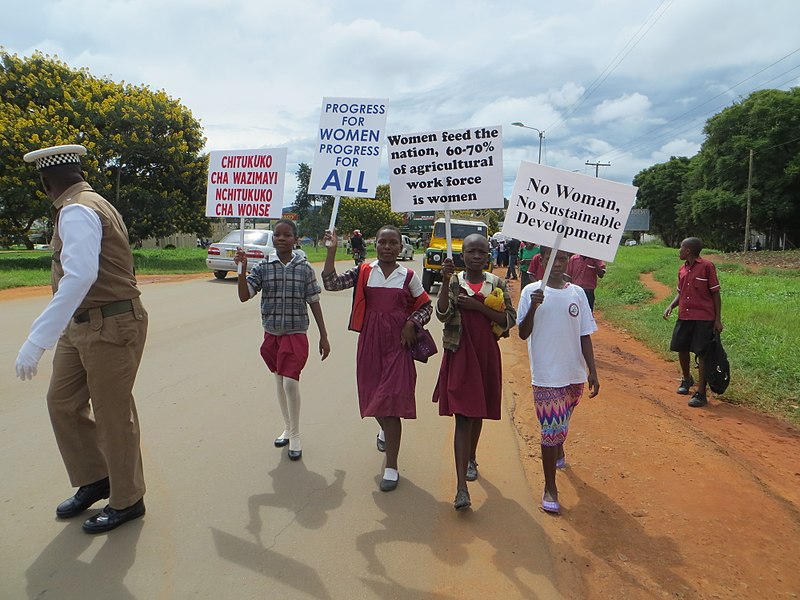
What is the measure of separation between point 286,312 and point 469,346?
4.85 feet

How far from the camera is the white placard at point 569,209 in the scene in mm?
3639

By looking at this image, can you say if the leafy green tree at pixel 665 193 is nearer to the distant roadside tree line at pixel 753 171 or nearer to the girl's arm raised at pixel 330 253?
the distant roadside tree line at pixel 753 171

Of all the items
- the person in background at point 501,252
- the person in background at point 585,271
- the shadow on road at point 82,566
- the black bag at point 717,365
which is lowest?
the shadow on road at point 82,566

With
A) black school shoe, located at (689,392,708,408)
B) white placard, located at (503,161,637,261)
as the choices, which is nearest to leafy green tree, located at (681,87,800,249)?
black school shoe, located at (689,392,708,408)

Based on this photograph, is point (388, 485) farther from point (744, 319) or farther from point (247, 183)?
point (744, 319)

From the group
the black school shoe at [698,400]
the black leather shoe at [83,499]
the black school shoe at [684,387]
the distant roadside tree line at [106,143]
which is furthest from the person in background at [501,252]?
the black leather shoe at [83,499]

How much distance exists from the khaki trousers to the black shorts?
547cm

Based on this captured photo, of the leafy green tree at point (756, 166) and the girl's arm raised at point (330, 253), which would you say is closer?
the girl's arm raised at point (330, 253)

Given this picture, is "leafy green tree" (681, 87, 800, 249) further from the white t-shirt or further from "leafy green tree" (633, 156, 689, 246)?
the white t-shirt

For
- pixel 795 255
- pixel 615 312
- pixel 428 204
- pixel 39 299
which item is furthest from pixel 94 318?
pixel 795 255

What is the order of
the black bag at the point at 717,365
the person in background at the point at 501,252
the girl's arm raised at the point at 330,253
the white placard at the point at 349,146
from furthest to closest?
the person in background at the point at 501,252, the black bag at the point at 717,365, the white placard at the point at 349,146, the girl's arm raised at the point at 330,253

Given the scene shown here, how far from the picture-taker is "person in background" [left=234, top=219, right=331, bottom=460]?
13.6 ft

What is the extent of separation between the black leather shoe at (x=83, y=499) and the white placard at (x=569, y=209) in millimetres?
3004

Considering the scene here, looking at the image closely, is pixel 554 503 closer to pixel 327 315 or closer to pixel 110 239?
pixel 110 239
